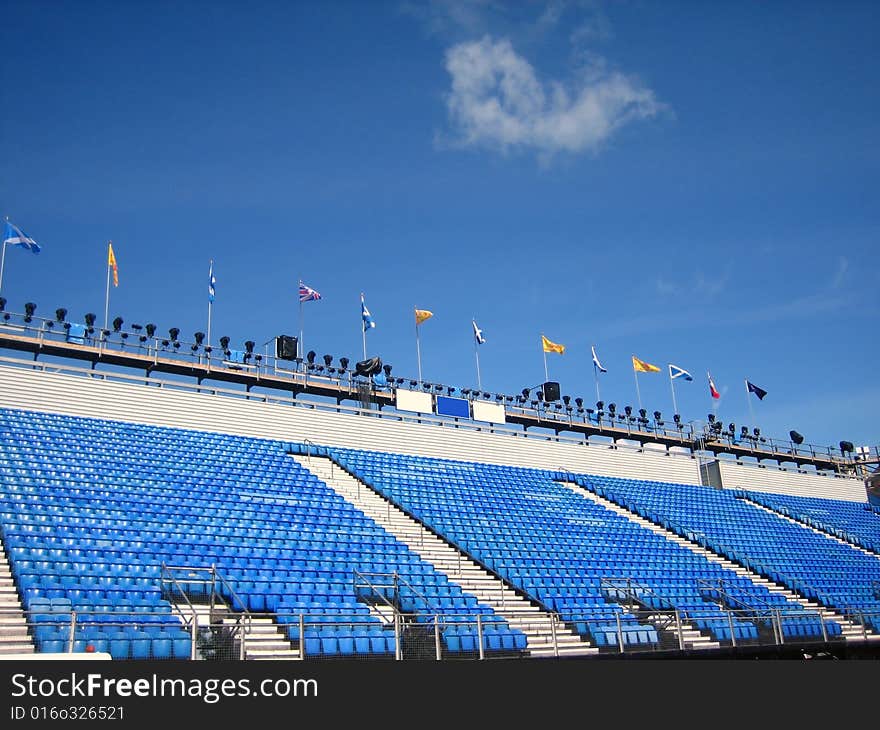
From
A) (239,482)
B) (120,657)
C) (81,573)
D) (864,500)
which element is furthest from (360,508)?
(864,500)

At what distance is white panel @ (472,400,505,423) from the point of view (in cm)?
3655

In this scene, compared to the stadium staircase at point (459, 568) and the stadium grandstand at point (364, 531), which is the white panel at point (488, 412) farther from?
the stadium staircase at point (459, 568)

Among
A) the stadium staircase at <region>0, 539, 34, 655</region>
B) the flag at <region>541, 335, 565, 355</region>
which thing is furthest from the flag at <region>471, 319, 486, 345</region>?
the stadium staircase at <region>0, 539, 34, 655</region>

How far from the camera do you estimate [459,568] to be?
2136cm

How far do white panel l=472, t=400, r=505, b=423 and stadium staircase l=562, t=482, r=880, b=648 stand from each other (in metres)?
4.66

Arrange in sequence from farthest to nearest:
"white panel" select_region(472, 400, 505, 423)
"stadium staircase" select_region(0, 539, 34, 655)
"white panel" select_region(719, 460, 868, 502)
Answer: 1. "white panel" select_region(719, 460, 868, 502)
2. "white panel" select_region(472, 400, 505, 423)
3. "stadium staircase" select_region(0, 539, 34, 655)

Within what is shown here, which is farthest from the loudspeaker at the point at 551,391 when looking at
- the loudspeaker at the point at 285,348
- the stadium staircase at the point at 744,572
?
the loudspeaker at the point at 285,348

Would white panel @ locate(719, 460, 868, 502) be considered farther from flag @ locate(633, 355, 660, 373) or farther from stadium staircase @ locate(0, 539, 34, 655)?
→ stadium staircase @ locate(0, 539, 34, 655)

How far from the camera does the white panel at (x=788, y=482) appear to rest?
138ft

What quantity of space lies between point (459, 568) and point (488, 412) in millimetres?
16054

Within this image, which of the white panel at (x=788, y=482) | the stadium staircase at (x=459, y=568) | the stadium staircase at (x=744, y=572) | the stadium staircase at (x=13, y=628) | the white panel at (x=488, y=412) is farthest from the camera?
the white panel at (x=788, y=482)

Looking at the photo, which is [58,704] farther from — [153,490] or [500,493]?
[500,493]

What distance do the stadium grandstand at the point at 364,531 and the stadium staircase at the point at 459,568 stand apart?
0.11 metres

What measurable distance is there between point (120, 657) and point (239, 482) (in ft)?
37.6
